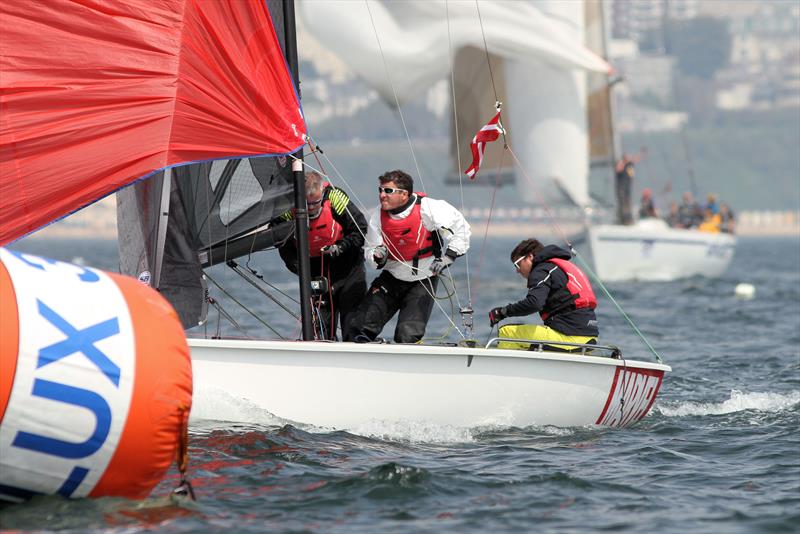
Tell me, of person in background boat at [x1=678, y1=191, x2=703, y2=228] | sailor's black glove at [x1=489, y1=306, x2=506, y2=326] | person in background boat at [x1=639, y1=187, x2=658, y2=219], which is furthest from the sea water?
person in background boat at [x1=678, y1=191, x2=703, y2=228]

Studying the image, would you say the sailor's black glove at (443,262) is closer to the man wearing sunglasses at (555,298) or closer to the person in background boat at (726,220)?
the man wearing sunglasses at (555,298)

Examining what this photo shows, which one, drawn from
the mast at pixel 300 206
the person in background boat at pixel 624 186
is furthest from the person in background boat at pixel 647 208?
the mast at pixel 300 206

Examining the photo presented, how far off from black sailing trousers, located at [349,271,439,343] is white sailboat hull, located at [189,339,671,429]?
1.85ft

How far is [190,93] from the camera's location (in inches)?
248

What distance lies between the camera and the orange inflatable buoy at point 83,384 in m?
4.25

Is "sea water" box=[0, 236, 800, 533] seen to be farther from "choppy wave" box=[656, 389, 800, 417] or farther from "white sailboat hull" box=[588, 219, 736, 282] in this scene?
"white sailboat hull" box=[588, 219, 736, 282]

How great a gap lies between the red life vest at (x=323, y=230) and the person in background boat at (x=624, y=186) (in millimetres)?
17495

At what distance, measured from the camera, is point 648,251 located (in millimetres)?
24047

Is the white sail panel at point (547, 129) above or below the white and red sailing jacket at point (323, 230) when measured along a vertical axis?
above

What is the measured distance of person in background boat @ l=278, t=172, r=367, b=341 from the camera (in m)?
6.92

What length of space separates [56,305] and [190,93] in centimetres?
217

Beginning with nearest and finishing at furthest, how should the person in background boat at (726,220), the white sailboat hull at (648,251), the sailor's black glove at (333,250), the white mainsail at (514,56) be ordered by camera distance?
the sailor's black glove at (333,250), the white mainsail at (514,56), the white sailboat hull at (648,251), the person in background boat at (726,220)

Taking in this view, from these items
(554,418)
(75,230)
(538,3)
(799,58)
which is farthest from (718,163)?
(554,418)

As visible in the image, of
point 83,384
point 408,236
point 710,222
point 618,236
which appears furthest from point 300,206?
point 710,222
